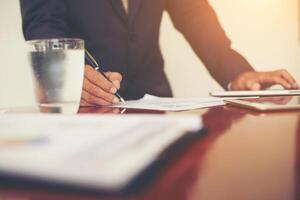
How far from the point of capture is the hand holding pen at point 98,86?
803 mm

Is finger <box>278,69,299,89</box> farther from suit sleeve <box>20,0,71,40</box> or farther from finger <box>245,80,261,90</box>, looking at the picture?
suit sleeve <box>20,0,71,40</box>

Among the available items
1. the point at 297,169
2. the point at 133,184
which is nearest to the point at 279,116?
the point at 297,169

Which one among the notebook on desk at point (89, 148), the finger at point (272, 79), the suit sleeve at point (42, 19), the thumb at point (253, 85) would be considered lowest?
the thumb at point (253, 85)

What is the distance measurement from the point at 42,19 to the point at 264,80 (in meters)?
0.75

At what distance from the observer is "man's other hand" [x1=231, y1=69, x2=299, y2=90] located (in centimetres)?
110

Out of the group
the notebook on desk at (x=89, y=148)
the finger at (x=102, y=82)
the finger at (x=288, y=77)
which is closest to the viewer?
the notebook on desk at (x=89, y=148)

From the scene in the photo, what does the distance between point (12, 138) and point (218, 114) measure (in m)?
0.38

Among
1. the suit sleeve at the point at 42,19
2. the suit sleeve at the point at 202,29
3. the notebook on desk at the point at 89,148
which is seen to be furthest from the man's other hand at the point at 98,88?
the suit sleeve at the point at 202,29

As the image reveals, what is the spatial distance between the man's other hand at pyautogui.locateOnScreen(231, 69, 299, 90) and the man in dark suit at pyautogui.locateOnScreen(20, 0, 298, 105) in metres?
0.05

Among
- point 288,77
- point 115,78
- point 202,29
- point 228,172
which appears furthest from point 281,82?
point 228,172

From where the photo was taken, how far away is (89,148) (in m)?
0.21

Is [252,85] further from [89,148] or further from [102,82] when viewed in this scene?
[89,148]

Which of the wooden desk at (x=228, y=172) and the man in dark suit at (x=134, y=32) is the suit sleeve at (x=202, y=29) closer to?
the man in dark suit at (x=134, y=32)

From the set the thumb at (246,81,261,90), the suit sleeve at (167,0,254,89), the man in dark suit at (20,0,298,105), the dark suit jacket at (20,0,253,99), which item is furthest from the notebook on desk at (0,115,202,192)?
the suit sleeve at (167,0,254,89)
